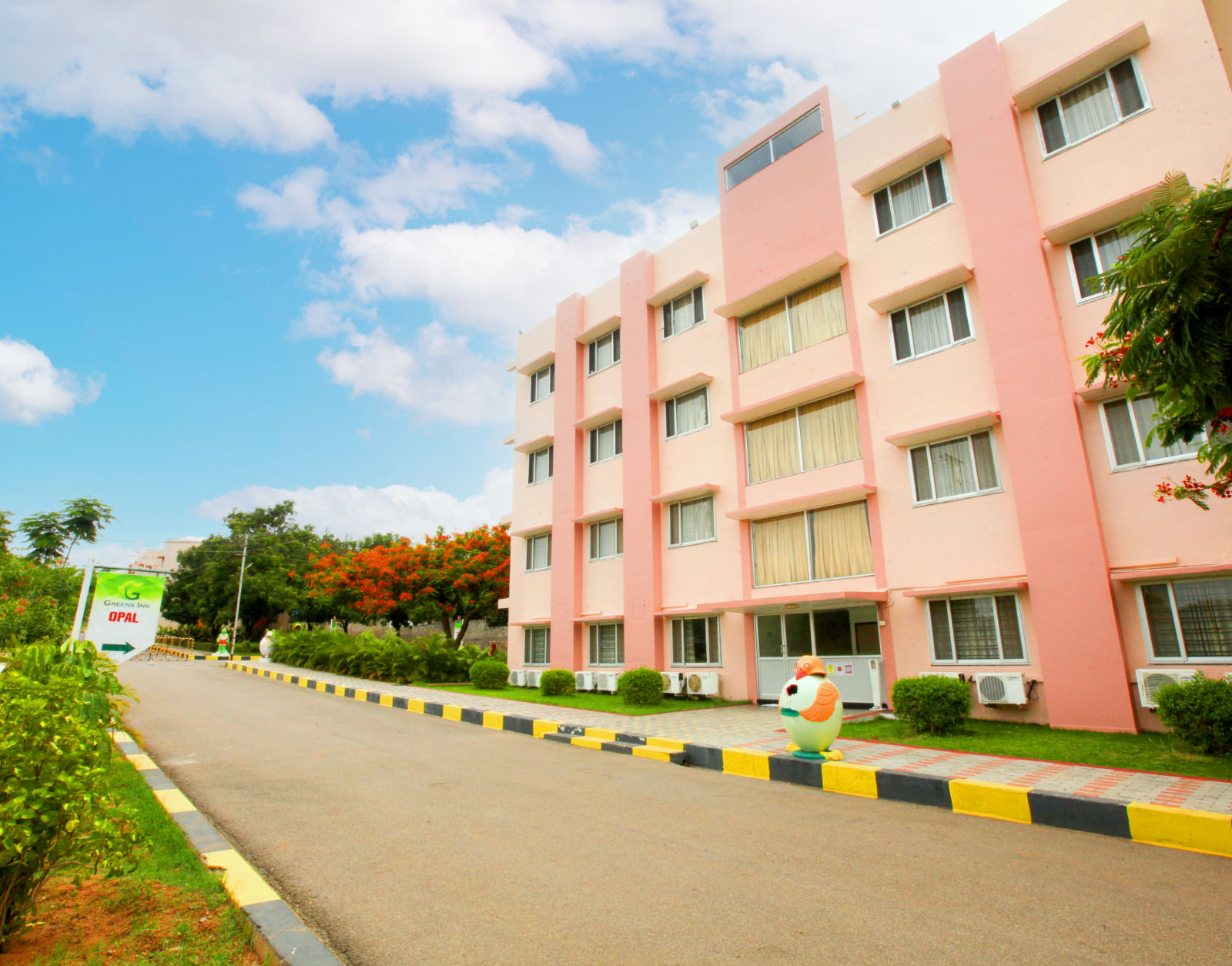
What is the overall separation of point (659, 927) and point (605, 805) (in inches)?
108

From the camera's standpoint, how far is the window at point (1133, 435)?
384 inches

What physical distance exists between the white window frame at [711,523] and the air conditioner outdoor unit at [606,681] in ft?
11.6

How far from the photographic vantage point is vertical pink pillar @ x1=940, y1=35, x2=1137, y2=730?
384 inches

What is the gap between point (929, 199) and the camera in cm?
1309

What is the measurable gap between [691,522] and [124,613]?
12022mm

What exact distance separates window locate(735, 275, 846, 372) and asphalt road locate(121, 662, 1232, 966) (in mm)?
9790

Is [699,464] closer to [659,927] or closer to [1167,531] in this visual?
[1167,531]

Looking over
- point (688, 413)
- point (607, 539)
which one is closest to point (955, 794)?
point (688, 413)

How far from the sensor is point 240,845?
4.85 m

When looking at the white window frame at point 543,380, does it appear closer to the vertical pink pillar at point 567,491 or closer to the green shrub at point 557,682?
the vertical pink pillar at point 567,491

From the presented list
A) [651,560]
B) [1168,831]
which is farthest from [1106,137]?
[651,560]

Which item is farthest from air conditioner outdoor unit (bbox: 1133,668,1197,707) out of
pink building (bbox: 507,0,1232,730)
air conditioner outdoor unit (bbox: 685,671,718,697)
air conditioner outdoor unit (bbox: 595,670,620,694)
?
air conditioner outdoor unit (bbox: 595,670,620,694)

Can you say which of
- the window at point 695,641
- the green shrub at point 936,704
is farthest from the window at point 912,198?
the window at point 695,641

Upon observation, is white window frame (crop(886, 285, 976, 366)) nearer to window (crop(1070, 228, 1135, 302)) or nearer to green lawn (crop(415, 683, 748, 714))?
window (crop(1070, 228, 1135, 302))
